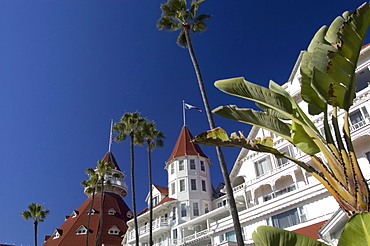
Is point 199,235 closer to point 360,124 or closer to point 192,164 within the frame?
point 192,164

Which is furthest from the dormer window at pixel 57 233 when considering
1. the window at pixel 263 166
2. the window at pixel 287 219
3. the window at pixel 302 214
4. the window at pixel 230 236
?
the window at pixel 302 214

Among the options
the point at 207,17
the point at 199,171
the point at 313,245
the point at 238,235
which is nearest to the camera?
the point at 313,245

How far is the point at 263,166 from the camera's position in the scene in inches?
1148

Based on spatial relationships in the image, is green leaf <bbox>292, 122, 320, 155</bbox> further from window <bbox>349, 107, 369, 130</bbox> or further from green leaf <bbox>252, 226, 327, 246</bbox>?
window <bbox>349, 107, 369, 130</bbox>

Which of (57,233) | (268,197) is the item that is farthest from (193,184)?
(57,233)

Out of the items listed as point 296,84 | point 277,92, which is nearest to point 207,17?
point 296,84

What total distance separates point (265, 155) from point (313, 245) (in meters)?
24.2

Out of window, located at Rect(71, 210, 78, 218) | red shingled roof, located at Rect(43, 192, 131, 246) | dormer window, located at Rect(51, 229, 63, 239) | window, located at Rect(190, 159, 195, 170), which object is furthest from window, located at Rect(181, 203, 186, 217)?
window, located at Rect(71, 210, 78, 218)

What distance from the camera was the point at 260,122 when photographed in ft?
23.1

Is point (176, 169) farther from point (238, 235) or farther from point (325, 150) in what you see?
point (325, 150)

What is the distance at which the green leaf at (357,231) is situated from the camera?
454 centimetres

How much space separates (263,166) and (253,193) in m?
2.85

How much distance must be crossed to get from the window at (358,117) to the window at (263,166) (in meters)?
8.41

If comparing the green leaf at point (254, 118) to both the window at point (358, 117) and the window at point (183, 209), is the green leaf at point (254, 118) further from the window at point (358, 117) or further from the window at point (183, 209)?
the window at point (183, 209)
